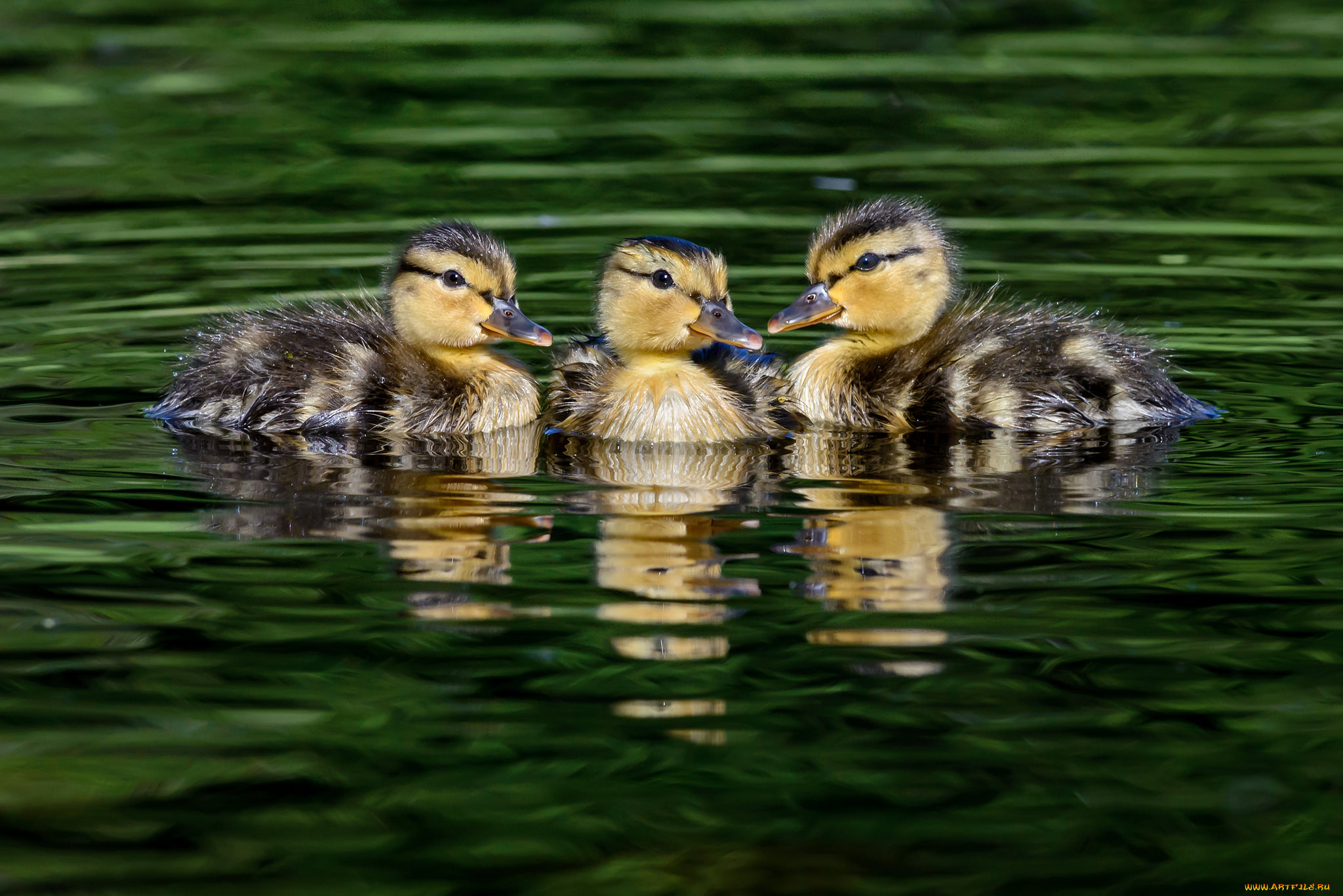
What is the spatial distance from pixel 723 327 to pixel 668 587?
188cm

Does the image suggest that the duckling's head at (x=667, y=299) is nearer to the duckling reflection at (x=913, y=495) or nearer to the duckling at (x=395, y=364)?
the duckling at (x=395, y=364)

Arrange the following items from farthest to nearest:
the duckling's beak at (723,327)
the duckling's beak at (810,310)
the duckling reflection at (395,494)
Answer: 1. the duckling's beak at (810,310)
2. the duckling's beak at (723,327)
3. the duckling reflection at (395,494)

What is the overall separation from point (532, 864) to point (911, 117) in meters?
8.02

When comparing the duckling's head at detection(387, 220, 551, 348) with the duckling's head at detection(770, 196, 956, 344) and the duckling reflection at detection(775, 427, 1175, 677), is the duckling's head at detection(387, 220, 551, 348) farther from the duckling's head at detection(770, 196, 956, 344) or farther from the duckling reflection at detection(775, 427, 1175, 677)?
the duckling reflection at detection(775, 427, 1175, 677)

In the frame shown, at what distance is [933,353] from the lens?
6.34 metres

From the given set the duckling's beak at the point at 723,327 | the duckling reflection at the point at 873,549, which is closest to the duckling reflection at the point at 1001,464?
the duckling reflection at the point at 873,549

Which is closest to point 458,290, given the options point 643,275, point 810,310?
point 643,275

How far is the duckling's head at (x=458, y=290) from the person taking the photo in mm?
6238

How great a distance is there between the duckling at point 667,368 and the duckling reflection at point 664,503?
100mm

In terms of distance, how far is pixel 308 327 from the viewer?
6258 mm

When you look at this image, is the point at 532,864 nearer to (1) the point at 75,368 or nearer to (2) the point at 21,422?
(2) the point at 21,422

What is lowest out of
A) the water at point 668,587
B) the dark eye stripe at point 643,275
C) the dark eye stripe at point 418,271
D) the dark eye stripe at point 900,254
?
the water at point 668,587

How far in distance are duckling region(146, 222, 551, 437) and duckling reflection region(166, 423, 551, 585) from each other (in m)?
0.10

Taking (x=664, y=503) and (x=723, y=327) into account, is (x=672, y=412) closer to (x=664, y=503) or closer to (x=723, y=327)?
(x=723, y=327)
